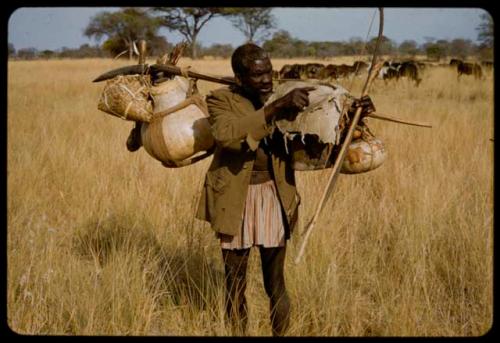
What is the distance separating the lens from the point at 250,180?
2.24m

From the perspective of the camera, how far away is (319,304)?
8.60 feet

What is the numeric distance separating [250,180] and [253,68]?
48 cm

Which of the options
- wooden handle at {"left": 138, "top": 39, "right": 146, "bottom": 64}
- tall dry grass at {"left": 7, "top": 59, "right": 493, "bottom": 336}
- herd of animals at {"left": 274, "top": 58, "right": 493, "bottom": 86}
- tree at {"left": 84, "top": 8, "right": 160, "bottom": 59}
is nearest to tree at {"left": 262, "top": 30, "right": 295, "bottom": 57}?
tree at {"left": 84, "top": 8, "right": 160, "bottom": 59}

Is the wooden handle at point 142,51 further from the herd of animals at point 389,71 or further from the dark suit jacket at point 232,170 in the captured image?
the herd of animals at point 389,71

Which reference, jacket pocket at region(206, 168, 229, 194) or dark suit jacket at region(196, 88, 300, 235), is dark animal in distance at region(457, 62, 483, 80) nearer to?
dark suit jacket at region(196, 88, 300, 235)

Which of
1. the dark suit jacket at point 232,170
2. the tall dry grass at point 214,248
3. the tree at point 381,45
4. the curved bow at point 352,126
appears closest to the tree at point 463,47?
the tree at point 381,45

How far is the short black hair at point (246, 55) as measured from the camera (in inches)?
79.5

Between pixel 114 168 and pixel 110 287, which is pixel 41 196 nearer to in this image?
pixel 114 168

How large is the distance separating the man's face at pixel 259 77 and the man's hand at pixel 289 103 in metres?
0.14

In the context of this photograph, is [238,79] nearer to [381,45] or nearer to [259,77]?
[259,77]

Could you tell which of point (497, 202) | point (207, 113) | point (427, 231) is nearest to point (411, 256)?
point (427, 231)

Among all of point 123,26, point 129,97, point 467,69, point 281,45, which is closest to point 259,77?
point 129,97

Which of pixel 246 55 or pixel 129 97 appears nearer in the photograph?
pixel 246 55

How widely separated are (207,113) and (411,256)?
1.59m
